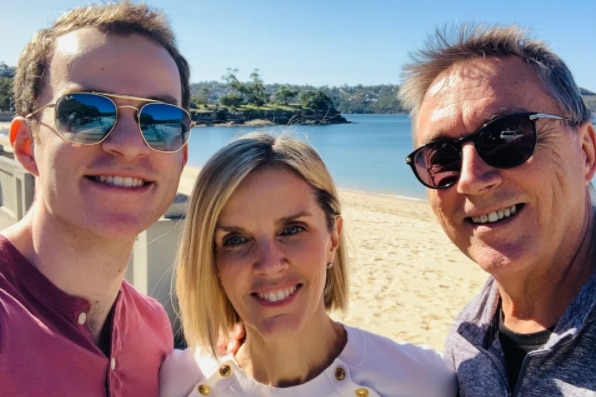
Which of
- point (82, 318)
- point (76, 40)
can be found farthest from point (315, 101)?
point (82, 318)

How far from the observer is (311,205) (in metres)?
2.14

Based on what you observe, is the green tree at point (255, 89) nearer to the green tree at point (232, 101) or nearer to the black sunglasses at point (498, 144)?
the green tree at point (232, 101)

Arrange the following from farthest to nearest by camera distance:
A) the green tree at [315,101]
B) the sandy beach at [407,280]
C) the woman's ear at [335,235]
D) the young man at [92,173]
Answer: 1. the green tree at [315,101]
2. the sandy beach at [407,280]
3. the woman's ear at [335,235]
4. the young man at [92,173]

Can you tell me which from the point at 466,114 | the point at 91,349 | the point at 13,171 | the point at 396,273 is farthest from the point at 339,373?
the point at 396,273

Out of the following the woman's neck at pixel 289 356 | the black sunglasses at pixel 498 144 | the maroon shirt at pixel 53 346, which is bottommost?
the woman's neck at pixel 289 356

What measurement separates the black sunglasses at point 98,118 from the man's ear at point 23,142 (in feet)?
0.21

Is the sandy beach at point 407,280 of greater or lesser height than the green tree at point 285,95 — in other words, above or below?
below

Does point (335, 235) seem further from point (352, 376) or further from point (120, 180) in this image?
point (120, 180)

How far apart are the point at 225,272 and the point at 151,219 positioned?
376mm

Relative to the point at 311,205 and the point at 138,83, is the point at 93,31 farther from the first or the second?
the point at 311,205

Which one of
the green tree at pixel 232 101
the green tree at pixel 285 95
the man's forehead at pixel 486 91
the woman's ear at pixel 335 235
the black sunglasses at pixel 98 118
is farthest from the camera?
the green tree at pixel 285 95

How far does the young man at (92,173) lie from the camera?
1777 mm

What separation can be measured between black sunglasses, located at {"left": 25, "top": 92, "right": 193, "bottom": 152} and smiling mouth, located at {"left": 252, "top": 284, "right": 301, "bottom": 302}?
71 cm

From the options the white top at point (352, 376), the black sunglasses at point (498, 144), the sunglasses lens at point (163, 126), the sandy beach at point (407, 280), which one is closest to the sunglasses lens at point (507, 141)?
the black sunglasses at point (498, 144)
